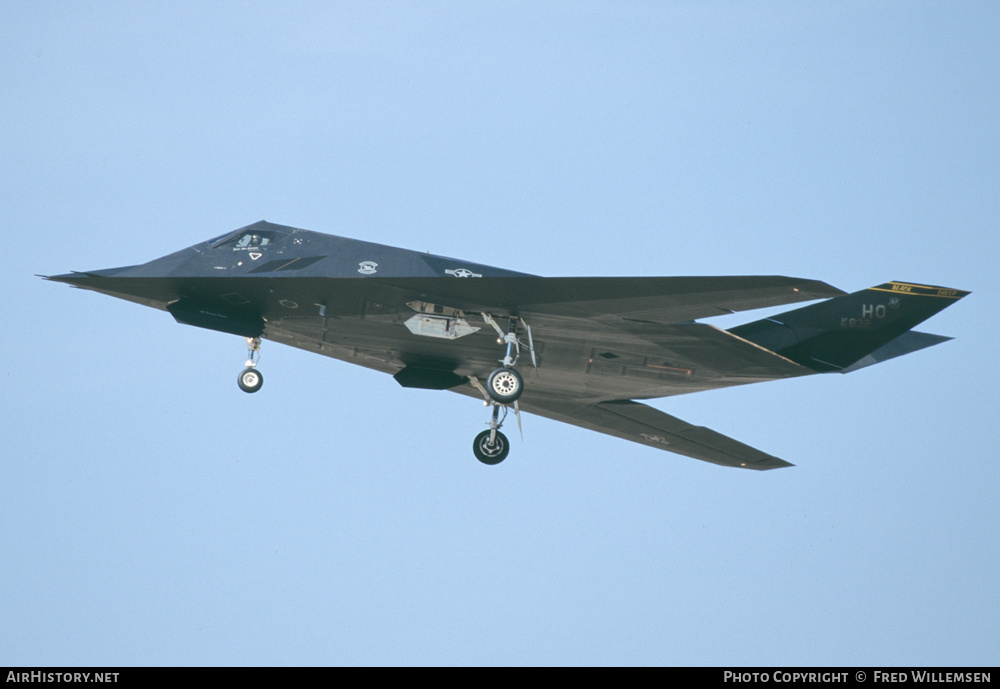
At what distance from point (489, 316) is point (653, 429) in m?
5.82

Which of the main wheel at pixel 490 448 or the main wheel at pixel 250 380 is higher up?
the main wheel at pixel 250 380

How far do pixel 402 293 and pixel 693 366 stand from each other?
5.36 m

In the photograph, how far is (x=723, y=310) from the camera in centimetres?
1736

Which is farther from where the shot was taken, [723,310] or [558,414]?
[558,414]

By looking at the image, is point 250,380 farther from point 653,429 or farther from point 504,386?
point 653,429

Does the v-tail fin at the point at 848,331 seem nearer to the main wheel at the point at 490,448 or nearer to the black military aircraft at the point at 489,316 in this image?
the black military aircraft at the point at 489,316

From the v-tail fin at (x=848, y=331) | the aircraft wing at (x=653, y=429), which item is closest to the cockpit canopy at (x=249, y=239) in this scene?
the aircraft wing at (x=653, y=429)

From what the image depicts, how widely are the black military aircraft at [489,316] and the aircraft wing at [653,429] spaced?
1637 millimetres

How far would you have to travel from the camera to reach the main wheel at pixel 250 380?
64.2 feet

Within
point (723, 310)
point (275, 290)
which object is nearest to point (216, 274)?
point (275, 290)
